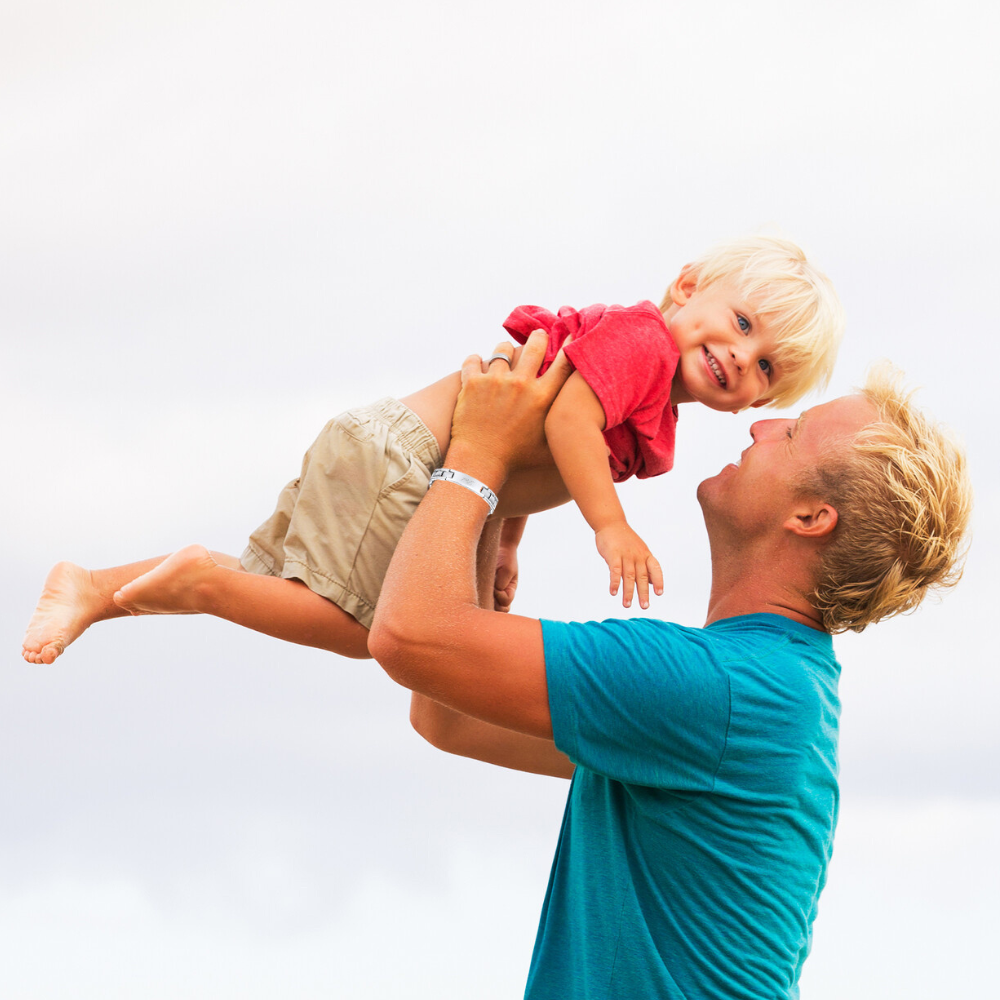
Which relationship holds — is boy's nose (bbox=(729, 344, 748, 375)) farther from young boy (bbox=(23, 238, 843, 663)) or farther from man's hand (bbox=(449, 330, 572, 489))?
man's hand (bbox=(449, 330, 572, 489))

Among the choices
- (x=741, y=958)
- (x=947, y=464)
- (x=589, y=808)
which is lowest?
(x=741, y=958)

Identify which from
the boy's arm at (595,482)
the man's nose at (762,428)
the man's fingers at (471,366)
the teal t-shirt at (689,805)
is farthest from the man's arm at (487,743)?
the man's nose at (762,428)

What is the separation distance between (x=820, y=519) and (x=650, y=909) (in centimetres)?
96

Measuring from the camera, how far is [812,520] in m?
2.60

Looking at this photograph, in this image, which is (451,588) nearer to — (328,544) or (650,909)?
(328,544)

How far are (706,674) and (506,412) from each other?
0.81 m

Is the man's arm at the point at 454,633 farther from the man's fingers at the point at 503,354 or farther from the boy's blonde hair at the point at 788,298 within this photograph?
the boy's blonde hair at the point at 788,298

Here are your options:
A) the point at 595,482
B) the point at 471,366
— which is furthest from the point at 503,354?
the point at 595,482

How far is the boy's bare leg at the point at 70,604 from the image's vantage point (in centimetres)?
283

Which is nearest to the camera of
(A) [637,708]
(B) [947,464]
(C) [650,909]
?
(A) [637,708]

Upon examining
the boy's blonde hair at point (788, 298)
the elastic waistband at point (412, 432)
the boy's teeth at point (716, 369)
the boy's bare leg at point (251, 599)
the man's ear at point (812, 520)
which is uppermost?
the boy's blonde hair at point (788, 298)

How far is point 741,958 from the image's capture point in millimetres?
2402

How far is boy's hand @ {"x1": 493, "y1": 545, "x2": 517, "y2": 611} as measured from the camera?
336cm

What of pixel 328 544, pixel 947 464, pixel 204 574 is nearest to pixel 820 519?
pixel 947 464
